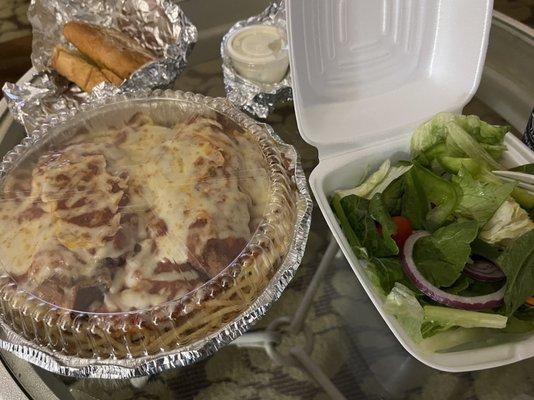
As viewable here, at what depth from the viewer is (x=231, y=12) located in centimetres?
112

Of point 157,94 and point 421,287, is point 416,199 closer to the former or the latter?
point 421,287

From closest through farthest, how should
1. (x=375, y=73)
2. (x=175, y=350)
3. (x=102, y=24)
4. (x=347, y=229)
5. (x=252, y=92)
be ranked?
1. (x=175, y=350)
2. (x=347, y=229)
3. (x=375, y=73)
4. (x=252, y=92)
5. (x=102, y=24)

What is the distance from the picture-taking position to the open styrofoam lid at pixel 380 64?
75 centimetres

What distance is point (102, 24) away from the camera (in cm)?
111

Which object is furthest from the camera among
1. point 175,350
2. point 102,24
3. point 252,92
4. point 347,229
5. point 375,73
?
point 102,24

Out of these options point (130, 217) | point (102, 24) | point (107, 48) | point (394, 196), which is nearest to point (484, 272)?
point (394, 196)

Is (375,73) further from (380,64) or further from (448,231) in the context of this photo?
(448,231)

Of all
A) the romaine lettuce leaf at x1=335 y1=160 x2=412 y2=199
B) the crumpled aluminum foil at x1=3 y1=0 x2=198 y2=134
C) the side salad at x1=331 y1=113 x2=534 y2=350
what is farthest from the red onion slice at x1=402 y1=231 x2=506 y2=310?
the crumpled aluminum foil at x1=3 y1=0 x2=198 y2=134

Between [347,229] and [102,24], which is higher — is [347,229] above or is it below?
below

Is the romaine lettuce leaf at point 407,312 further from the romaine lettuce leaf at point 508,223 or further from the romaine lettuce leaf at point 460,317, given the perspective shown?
the romaine lettuce leaf at point 508,223

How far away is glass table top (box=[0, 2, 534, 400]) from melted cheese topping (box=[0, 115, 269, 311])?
0.52 feet

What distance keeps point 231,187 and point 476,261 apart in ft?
1.08

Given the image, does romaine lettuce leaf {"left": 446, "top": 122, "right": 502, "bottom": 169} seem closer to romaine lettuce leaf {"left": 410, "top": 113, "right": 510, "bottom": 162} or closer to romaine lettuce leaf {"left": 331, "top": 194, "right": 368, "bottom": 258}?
romaine lettuce leaf {"left": 410, "top": 113, "right": 510, "bottom": 162}

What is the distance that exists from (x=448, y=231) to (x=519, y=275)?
94mm
